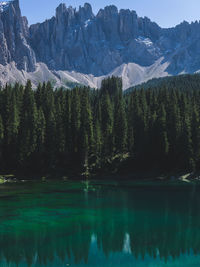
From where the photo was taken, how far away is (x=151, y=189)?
55719 mm

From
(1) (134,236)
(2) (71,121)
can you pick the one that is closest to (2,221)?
(1) (134,236)

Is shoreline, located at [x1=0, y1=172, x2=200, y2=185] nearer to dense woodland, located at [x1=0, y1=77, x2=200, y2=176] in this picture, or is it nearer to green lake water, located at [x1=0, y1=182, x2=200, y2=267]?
dense woodland, located at [x1=0, y1=77, x2=200, y2=176]

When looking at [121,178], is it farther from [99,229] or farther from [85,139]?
[99,229]

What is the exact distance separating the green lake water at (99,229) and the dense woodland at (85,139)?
25239mm

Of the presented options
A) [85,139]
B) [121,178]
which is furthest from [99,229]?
[85,139]

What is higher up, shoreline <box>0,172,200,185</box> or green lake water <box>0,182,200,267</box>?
Result: shoreline <box>0,172,200,185</box>

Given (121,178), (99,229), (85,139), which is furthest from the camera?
(85,139)

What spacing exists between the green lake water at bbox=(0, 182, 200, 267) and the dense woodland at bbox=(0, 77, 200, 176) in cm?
2524

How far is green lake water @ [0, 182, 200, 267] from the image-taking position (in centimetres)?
2311

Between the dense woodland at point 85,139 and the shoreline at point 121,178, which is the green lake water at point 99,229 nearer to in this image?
the shoreline at point 121,178

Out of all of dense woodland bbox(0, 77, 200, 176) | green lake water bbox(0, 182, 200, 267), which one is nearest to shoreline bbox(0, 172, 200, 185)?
dense woodland bbox(0, 77, 200, 176)

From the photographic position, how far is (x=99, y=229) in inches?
1191

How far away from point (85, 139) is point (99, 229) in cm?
4567

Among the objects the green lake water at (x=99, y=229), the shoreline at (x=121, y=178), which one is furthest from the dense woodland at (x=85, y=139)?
the green lake water at (x=99, y=229)
